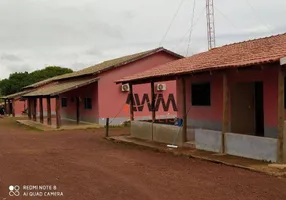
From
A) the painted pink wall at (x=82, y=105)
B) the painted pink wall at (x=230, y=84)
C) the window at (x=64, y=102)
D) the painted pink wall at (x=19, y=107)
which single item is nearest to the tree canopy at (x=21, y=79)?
the painted pink wall at (x=19, y=107)

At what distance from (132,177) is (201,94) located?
23.7 feet

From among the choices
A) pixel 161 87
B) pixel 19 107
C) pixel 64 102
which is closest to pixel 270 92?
pixel 161 87

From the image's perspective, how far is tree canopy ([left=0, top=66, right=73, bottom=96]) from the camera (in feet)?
218

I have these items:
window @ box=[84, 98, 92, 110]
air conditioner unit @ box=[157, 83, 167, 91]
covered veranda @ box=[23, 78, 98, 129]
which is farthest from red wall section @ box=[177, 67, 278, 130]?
window @ box=[84, 98, 92, 110]

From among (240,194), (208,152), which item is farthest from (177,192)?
(208,152)

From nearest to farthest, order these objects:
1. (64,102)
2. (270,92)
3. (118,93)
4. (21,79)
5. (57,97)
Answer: (270,92) → (57,97) → (118,93) → (64,102) → (21,79)

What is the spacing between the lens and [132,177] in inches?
335

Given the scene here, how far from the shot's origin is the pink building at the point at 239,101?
31.3ft

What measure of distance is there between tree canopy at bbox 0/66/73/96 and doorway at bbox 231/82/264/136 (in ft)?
186

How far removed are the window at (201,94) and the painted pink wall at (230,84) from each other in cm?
16

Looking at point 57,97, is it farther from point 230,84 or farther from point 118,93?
point 230,84

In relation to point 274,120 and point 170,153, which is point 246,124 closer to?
point 274,120

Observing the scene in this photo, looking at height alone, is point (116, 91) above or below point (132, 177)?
above

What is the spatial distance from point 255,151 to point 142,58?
17.8 metres
